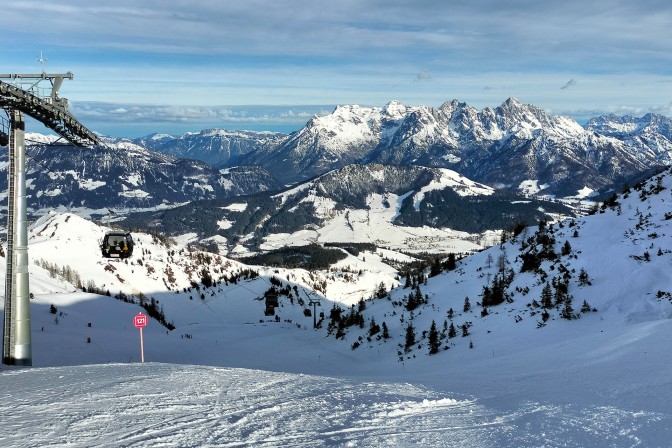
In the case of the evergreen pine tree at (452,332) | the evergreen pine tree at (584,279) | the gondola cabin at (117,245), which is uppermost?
the gondola cabin at (117,245)

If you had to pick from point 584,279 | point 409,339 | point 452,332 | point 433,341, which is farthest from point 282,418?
point 409,339

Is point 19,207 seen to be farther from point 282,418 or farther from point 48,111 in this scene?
point 282,418

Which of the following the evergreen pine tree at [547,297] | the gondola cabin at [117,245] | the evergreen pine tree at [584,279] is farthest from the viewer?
the gondola cabin at [117,245]

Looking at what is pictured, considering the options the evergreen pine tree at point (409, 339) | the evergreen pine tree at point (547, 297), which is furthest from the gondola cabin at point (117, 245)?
the evergreen pine tree at point (547, 297)

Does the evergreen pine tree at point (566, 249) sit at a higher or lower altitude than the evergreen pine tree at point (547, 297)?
higher

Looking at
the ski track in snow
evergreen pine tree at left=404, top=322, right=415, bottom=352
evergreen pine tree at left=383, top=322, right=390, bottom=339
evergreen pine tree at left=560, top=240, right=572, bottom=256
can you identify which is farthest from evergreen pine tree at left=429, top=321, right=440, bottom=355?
the ski track in snow

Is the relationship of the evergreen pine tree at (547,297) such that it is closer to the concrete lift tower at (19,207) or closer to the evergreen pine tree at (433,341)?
the evergreen pine tree at (433,341)

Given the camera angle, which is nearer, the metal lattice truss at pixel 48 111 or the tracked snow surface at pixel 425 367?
the tracked snow surface at pixel 425 367
